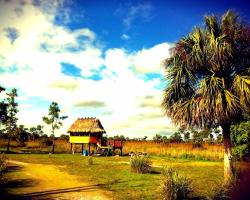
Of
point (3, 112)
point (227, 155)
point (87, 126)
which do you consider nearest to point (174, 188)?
point (227, 155)

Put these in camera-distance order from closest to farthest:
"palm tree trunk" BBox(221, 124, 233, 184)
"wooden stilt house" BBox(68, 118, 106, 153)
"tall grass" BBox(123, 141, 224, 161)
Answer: "palm tree trunk" BBox(221, 124, 233, 184) → "tall grass" BBox(123, 141, 224, 161) → "wooden stilt house" BBox(68, 118, 106, 153)

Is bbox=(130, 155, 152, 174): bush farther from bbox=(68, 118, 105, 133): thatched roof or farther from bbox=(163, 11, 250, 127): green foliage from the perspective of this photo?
bbox=(68, 118, 105, 133): thatched roof

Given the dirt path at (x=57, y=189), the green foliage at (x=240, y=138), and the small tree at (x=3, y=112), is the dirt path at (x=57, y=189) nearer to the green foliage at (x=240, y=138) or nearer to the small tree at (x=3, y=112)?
the green foliage at (x=240, y=138)

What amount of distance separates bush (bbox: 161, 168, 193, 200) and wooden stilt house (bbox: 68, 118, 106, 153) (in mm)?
33837

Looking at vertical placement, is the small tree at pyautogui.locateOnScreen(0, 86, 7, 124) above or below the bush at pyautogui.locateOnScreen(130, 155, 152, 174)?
above

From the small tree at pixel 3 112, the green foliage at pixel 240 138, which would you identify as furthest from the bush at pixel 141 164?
the small tree at pixel 3 112

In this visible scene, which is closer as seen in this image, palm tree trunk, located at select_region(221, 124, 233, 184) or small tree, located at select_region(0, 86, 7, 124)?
palm tree trunk, located at select_region(221, 124, 233, 184)

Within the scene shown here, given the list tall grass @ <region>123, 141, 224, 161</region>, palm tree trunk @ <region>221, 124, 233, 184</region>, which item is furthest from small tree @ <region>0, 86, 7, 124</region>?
palm tree trunk @ <region>221, 124, 233, 184</region>

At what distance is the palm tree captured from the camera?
44.4ft

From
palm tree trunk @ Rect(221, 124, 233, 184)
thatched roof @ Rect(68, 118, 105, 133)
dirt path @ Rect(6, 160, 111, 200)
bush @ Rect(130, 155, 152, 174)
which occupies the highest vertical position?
thatched roof @ Rect(68, 118, 105, 133)

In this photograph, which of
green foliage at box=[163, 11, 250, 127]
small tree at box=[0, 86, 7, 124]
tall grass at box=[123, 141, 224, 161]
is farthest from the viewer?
small tree at box=[0, 86, 7, 124]

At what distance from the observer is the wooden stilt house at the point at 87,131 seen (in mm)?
45750

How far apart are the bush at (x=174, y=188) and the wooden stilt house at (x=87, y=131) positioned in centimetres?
3384

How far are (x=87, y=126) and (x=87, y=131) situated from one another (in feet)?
3.86
